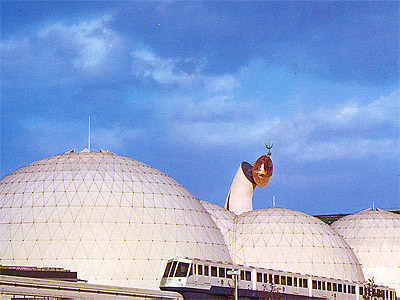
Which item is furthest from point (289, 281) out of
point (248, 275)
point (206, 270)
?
point (206, 270)

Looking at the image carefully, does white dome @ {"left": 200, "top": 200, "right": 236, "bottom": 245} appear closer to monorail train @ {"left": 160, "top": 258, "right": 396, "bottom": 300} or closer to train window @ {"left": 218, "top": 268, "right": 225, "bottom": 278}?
monorail train @ {"left": 160, "top": 258, "right": 396, "bottom": 300}

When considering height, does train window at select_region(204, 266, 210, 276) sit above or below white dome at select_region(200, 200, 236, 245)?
below

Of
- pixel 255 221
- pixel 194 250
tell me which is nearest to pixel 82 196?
pixel 194 250

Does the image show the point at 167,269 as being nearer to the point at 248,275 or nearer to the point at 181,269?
the point at 181,269

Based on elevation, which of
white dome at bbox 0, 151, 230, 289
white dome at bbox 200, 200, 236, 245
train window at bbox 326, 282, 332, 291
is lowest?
train window at bbox 326, 282, 332, 291

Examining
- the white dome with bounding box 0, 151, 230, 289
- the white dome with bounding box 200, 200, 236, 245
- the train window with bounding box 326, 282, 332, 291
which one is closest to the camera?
the white dome with bounding box 0, 151, 230, 289

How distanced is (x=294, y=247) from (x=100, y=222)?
124ft

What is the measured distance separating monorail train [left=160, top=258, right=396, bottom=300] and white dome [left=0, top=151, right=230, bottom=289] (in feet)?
20.6

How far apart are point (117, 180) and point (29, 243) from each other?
13574 millimetres

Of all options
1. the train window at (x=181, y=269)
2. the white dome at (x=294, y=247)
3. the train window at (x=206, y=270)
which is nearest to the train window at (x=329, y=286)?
the white dome at (x=294, y=247)

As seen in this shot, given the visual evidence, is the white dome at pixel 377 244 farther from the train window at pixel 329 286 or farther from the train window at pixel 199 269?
the train window at pixel 199 269

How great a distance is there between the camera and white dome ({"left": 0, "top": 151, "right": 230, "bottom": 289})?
3593 inches

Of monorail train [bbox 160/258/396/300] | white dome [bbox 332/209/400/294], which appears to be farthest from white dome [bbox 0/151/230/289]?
white dome [bbox 332/209/400/294]

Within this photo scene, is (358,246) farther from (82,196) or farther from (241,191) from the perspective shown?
(82,196)
